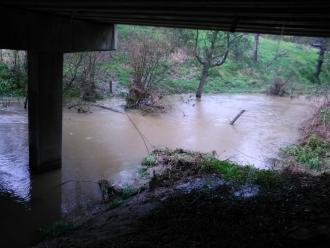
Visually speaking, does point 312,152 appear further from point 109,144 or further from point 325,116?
point 109,144

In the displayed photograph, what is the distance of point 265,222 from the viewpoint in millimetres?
4789

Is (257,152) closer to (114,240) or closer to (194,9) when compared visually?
(194,9)

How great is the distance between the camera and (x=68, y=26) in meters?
10.4

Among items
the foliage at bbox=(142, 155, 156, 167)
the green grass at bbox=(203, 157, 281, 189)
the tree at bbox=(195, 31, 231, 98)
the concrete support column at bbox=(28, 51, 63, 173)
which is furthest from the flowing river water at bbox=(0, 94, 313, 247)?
the green grass at bbox=(203, 157, 281, 189)

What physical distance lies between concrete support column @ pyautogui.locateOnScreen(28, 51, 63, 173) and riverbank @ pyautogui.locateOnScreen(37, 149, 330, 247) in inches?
134

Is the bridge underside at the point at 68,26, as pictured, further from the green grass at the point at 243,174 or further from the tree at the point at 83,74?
the tree at the point at 83,74

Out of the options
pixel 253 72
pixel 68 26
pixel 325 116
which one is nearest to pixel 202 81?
pixel 325 116

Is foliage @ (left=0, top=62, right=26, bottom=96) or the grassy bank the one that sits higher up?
foliage @ (left=0, top=62, right=26, bottom=96)

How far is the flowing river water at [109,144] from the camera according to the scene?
8.76 metres

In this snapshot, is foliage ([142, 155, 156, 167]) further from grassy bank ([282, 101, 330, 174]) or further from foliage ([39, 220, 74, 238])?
foliage ([39, 220, 74, 238])

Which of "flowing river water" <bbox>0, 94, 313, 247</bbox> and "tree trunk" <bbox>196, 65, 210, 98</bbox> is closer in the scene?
"flowing river water" <bbox>0, 94, 313, 247</bbox>

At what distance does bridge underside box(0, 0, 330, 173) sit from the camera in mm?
6293

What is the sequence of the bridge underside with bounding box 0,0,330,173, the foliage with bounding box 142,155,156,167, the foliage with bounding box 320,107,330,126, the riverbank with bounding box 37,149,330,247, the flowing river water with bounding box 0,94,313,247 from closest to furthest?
1. the riverbank with bounding box 37,149,330,247
2. the bridge underside with bounding box 0,0,330,173
3. the flowing river water with bounding box 0,94,313,247
4. the foliage with bounding box 142,155,156,167
5. the foliage with bounding box 320,107,330,126

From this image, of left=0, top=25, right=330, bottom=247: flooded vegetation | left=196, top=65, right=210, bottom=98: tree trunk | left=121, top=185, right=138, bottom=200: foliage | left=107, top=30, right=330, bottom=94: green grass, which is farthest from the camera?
left=107, top=30, right=330, bottom=94: green grass
